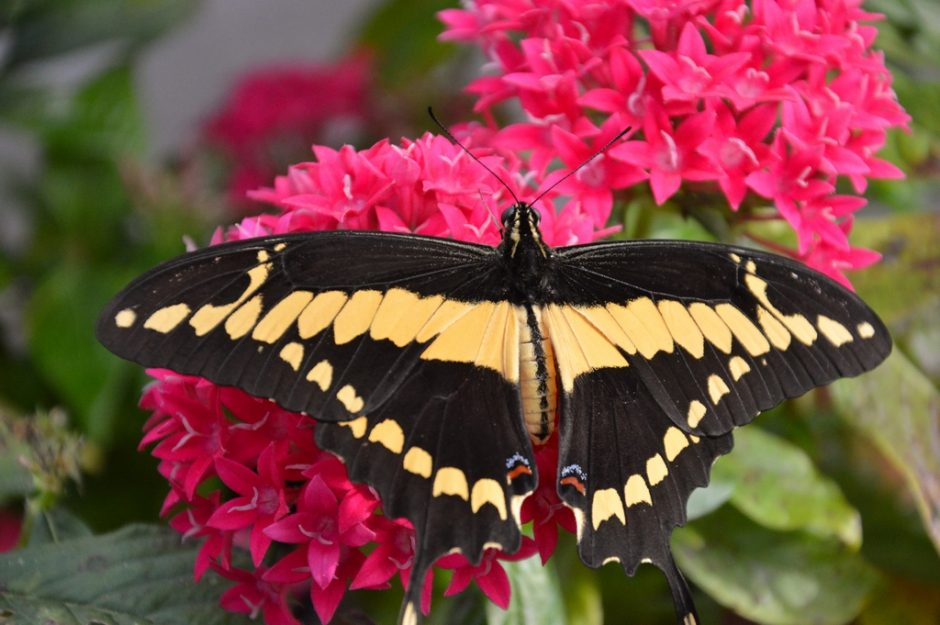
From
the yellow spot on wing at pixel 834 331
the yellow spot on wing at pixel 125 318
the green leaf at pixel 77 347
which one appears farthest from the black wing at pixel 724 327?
the green leaf at pixel 77 347

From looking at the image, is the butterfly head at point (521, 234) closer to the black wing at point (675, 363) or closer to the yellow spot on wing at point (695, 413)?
the black wing at point (675, 363)

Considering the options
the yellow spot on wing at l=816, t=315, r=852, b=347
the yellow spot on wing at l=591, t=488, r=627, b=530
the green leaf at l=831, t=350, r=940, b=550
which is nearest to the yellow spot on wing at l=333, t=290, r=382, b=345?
the yellow spot on wing at l=591, t=488, r=627, b=530

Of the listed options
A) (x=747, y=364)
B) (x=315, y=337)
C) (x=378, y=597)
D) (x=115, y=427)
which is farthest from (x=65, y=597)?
(x=115, y=427)

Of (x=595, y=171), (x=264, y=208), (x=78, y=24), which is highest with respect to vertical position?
(x=78, y=24)

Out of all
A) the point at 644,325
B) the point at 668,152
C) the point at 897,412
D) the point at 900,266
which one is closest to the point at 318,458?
the point at 644,325

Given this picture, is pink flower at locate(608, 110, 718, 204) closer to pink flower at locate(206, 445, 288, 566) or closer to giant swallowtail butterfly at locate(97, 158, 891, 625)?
giant swallowtail butterfly at locate(97, 158, 891, 625)

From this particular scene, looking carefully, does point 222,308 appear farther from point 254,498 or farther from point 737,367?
point 737,367
